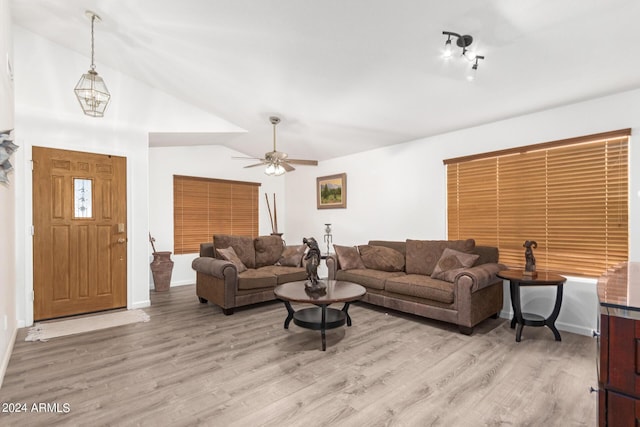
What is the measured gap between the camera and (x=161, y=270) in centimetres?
554

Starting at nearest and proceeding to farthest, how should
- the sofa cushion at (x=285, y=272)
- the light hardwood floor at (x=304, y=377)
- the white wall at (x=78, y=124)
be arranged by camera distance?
1. the light hardwood floor at (x=304, y=377)
2. the white wall at (x=78, y=124)
3. the sofa cushion at (x=285, y=272)

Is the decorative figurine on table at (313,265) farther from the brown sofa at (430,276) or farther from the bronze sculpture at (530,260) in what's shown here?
the bronze sculpture at (530,260)

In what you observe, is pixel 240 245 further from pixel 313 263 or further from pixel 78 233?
pixel 78 233

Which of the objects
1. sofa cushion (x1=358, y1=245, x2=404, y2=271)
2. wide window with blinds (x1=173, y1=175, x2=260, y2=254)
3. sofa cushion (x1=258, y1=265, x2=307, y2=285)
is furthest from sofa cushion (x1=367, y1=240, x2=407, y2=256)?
wide window with blinds (x1=173, y1=175, x2=260, y2=254)

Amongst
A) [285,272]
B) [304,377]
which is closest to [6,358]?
[304,377]

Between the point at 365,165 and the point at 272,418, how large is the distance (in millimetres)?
4467

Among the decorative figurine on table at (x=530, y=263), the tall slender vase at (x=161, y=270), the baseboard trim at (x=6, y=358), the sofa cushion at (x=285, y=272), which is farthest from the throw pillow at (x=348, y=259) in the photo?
the baseboard trim at (x=6, y=358)

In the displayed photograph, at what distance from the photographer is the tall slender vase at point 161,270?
553 centimetres

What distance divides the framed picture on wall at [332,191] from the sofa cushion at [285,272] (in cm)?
173

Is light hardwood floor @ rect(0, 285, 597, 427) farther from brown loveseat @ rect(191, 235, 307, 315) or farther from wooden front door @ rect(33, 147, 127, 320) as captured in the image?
wooden front door @ rect(33, 147, 127, 320)

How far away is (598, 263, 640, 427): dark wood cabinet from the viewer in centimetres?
103

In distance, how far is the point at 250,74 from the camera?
3789 mm

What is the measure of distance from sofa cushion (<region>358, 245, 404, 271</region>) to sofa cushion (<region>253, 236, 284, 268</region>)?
1405 mm

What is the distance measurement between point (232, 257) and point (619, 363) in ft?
13.7
